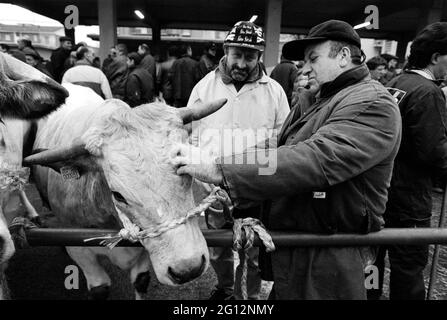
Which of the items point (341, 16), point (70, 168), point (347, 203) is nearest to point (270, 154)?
point (347, 203)

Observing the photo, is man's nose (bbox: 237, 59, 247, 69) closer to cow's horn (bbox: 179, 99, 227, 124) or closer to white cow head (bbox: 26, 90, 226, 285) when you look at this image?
cow's horn (bbox: 179, 99, 227, 124)

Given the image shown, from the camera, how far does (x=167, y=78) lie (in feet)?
30.7

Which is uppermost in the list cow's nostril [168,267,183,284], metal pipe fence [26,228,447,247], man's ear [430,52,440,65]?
man's ear [430,52,440,65]

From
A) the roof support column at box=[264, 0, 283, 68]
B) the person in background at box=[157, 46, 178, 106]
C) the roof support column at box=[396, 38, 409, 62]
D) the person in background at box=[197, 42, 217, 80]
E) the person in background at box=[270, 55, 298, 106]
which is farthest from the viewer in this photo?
the roof support column at box=[396, 38, 409, 62]

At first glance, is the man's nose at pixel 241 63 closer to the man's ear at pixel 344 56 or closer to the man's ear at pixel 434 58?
the man's ear at pixel 344 56

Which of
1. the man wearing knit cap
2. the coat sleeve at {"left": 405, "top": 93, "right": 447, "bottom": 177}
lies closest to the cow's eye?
the man wearing knit cap

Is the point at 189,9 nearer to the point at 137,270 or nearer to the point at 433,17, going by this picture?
the point at 433,17

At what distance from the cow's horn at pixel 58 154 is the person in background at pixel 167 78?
771cm

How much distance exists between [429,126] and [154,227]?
2.16 metres

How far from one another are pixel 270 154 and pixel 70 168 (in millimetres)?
1104

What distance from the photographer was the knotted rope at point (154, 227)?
1.61m

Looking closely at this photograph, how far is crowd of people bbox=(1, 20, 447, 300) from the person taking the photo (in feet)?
4.91

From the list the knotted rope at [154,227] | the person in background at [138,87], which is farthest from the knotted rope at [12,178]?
the person in background at [138,87]

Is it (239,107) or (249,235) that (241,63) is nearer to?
(239,107)
